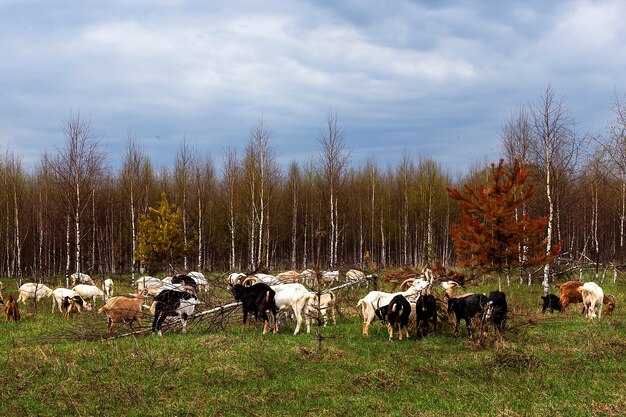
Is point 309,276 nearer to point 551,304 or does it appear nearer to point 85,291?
point 85,291

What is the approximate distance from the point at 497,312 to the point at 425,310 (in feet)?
5.44

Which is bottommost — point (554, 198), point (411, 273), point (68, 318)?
point (68, 318)

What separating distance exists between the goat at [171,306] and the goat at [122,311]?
1.77 feet

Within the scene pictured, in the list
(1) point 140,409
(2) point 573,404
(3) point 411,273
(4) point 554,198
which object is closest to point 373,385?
(2) point 573,404

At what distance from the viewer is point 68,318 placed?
1666 centimetres

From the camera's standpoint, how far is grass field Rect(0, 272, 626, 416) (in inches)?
292

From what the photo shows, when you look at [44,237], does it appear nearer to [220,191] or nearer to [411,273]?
[220,191]

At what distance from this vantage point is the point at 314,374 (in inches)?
363

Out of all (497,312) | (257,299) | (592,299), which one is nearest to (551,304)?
(592,299)

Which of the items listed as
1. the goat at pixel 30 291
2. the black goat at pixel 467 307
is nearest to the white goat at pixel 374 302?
the black goat at pixel 467 307

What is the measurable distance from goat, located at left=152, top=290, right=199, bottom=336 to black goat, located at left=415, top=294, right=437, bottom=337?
5743 millimetres

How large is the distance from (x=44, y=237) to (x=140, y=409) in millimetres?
41726

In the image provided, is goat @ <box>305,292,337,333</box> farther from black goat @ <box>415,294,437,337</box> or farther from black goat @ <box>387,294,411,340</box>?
black goat @ <box>415,294,437,337</box>

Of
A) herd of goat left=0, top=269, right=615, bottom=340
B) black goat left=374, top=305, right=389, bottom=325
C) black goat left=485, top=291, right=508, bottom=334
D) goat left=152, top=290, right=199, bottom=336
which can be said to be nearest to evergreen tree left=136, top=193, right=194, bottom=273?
herd of goat left=0, top=269, right=615, bottom=340
